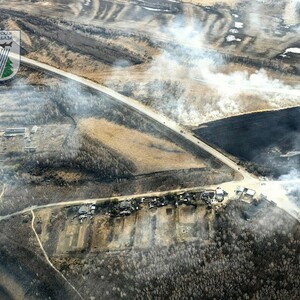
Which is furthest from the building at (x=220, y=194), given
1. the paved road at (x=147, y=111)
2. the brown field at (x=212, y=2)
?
the brown field at (x=212, y=2)

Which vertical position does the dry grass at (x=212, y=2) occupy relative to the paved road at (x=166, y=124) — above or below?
above

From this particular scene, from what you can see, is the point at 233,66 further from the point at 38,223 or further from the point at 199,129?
the point at 38,223

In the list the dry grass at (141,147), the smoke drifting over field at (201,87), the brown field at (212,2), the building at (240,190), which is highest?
the brown field at (212,2)

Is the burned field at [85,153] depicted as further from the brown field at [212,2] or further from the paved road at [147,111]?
the brown field at [212,2]

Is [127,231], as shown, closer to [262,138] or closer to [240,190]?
[240,190]

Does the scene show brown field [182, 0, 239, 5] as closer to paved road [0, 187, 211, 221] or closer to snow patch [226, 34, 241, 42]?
snow patch [226, 34, 241, 42]

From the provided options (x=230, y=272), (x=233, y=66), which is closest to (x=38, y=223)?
(x=230, y=272)

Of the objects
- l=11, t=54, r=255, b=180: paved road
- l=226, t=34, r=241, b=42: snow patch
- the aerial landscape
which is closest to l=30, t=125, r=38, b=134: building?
the aerial landscape

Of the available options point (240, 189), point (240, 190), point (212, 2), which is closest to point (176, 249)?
point (240, 190)
